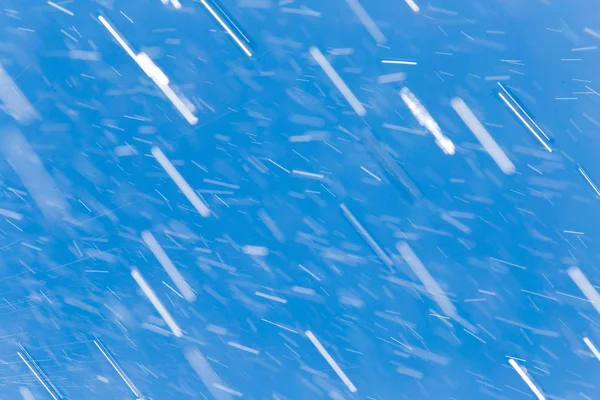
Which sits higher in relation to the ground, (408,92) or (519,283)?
(408,92)

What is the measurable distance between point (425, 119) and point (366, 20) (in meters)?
0.20

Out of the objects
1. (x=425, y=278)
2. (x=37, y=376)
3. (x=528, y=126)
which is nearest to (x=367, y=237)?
(x=425, y=278)

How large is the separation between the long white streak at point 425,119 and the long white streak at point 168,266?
52 cm

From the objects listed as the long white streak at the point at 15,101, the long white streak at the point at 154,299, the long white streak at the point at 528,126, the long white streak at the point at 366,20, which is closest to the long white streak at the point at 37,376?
the long white streak at the point at 154,299

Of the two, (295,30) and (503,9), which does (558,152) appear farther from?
(295,30)

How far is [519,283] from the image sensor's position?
71 cm

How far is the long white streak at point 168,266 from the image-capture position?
0.77 metres

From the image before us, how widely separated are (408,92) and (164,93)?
1.43 ft

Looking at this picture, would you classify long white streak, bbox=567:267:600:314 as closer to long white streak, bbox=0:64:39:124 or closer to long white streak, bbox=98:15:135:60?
long white streak, bbox=98:15:135:60

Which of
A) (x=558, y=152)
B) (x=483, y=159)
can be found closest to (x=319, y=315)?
(x=483, y=159)

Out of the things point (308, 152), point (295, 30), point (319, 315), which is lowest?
point (319, 315)

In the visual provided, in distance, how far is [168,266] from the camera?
30.4 inches

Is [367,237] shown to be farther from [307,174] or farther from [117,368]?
[117,368]

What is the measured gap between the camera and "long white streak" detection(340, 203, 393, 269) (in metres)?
0.73
